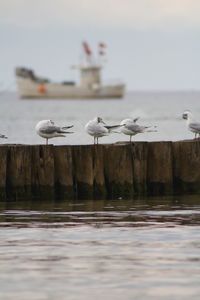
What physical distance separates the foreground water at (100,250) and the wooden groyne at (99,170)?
41 centimetres

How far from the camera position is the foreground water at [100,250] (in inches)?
535

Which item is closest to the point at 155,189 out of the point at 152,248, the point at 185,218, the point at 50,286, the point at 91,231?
the point at 185,218

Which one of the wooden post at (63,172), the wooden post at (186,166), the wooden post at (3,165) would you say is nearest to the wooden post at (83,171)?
the wooden post at (63,172)

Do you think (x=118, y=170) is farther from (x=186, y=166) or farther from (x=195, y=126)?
(x=195, y=126)

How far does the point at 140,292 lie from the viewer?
43.9 ft

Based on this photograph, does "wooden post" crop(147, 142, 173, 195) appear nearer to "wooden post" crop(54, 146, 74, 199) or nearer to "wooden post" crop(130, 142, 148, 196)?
"wooden post" crop(130, 142, 148, 196)

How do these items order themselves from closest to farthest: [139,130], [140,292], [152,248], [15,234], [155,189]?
[140,292] → [152,248] → [15,234] → [155,189] → [139,130]

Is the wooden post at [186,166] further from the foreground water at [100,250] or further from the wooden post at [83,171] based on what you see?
the wooden post at [83,171]

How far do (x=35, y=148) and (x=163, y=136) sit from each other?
134ft

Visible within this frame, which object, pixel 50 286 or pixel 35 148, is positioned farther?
pixel 35 148

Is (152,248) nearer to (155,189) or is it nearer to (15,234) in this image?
(15,234)

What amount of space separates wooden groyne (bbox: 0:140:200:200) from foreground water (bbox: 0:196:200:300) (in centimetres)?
41

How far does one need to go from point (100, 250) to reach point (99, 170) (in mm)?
5779

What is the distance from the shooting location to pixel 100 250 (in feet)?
52.5
